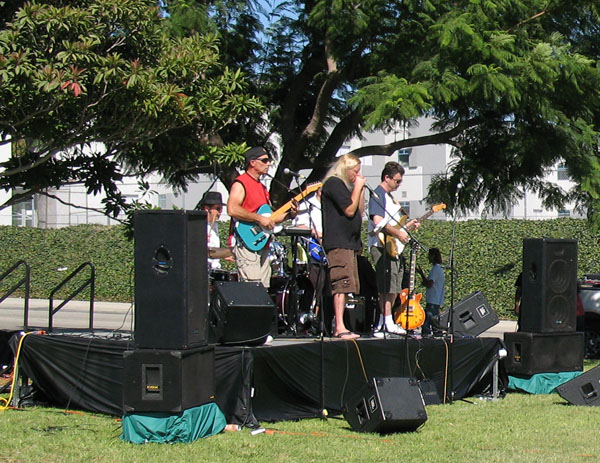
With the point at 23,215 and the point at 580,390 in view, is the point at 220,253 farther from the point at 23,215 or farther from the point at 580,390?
the point at 23,215

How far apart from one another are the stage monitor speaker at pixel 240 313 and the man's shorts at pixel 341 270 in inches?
34.7

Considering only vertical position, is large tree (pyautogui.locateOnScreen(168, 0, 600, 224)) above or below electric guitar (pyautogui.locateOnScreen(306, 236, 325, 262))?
above

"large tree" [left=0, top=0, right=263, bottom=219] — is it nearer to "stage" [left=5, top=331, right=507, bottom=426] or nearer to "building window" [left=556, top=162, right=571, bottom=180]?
"stage" [left=5, top=331, right=507, bottom=426]

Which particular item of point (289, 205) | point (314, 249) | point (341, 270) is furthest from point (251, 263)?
point (314, 249)

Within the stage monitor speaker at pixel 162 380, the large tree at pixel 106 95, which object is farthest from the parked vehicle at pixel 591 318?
the stage monitor speaker at pixel 162 380

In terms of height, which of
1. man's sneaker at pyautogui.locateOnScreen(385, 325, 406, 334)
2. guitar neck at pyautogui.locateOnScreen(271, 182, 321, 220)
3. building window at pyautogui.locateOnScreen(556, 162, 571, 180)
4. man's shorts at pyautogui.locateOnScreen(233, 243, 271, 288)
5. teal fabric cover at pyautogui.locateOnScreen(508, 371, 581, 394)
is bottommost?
teal fabric cover at pyautogui.locateOnScreen(508, 371, 581, 394)

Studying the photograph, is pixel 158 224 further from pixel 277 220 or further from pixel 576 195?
pixel 576 195

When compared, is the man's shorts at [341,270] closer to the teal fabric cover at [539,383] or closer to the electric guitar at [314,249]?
the electric guitar at [314,249]

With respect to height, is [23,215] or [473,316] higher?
[23,215]

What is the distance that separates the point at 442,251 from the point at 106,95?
12013 mm

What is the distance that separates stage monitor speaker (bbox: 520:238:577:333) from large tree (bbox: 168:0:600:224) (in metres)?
1.46

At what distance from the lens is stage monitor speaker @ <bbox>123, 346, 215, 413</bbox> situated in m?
6.91

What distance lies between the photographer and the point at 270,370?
811 centimetres

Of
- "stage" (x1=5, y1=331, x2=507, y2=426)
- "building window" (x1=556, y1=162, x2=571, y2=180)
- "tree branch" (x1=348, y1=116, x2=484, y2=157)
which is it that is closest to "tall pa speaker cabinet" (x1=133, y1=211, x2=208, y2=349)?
"stage" (x1=5, y1=331, x2=507, y2=426)
